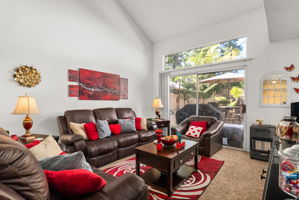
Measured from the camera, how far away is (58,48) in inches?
125

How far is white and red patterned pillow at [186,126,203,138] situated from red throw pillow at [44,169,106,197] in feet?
9.54

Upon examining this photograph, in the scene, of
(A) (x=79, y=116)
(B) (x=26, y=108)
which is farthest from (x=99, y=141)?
(B) (x=26, y=108)

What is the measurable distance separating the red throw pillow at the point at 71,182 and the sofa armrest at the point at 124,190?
0.07 meters

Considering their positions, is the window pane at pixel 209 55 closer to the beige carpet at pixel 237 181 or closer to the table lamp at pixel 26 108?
the beige carpet at pixel 237 181

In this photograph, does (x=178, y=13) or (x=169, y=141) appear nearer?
(x=169, y=141)

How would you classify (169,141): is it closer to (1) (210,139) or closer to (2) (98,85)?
(1) (210,139)

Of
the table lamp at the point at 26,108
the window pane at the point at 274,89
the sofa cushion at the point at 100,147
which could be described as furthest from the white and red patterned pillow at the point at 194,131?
the table lamp at the point at 26,108

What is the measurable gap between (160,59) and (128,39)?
1.28 metres

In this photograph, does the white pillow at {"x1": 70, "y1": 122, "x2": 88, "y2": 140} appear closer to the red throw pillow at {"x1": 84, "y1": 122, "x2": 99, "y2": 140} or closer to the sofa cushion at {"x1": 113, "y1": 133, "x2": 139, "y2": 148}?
the red throw pillow at {"x1": 84, "y1": 122, "x2": 99, "y2": 140}

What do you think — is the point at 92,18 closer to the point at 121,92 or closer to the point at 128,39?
the point at 128,39

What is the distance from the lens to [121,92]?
4.38 metres

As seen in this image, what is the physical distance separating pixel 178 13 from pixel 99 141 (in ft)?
12.5

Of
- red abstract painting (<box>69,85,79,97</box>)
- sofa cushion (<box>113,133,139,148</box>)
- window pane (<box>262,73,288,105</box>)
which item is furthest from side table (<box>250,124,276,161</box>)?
red abstract painting (<box>69,85,79,97</box>)

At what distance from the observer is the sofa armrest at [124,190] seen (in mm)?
949
